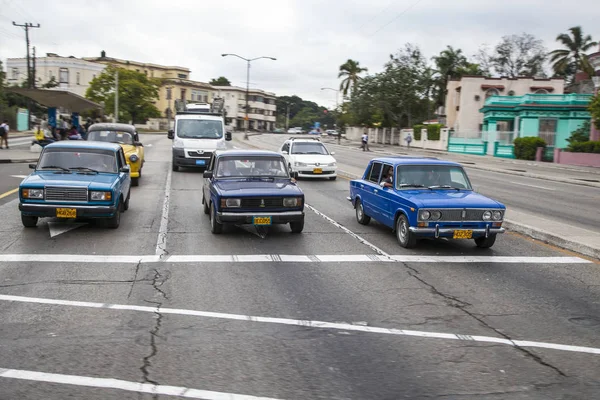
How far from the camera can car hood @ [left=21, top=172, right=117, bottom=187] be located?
11.2 metres

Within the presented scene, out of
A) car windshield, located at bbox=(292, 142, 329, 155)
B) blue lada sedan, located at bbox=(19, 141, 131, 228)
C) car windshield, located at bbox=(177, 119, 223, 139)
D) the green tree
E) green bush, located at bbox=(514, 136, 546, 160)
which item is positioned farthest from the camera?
the green tree

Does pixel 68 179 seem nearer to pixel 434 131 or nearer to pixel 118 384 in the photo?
pixel 118 384

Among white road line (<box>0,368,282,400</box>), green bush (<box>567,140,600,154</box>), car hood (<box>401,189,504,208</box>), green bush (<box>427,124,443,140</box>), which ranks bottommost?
white road line (<box>0,368,282,400</box>)

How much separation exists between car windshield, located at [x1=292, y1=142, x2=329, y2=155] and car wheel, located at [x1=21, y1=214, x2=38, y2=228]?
14.3 m

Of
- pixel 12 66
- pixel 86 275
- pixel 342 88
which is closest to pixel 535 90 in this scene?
pixel 342 88

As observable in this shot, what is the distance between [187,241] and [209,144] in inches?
605

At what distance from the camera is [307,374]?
4.99 metres

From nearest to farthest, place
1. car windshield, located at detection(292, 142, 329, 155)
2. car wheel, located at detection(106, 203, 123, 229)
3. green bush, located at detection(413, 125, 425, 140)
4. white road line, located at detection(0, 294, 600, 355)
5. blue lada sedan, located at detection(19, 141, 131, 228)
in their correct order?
white road line, located at detection(0, 294, 600, 355)
blue lada sedan, located at detection(19, 141, 131, 228)
car wheel, located at detection(106, 203, 123, 229)
car windshield, located at detection(292, 142, 329, 155)
green bush, located at detection(413, 125, 425, 140)

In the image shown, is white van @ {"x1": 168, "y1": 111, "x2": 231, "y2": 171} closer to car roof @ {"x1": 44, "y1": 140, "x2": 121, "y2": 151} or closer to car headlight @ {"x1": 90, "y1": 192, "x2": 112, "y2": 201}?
car roof @ {"x1": 44, "y1": 140, "x2": 121, "y2": 151}

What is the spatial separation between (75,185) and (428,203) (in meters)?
6.43

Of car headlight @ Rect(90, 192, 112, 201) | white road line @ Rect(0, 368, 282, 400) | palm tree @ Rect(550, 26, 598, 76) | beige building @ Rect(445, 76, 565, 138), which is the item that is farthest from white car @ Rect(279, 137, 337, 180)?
palm tree @ Rect(550, 26, 598, 76)

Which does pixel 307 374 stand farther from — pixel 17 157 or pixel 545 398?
pixel 17 157

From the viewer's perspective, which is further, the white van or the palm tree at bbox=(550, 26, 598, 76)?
the palm tree at bbox=(550, 26, 598, 76)

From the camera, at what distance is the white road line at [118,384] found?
452 cm
